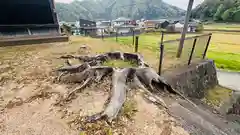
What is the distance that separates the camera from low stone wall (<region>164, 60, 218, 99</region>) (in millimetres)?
4791

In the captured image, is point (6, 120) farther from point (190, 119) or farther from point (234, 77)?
point (234, 77)

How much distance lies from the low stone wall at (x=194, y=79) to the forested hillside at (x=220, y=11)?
135 ft

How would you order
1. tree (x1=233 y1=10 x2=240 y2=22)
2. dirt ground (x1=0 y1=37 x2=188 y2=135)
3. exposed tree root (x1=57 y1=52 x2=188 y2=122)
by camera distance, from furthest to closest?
1. tree (x1=233 y1=10 x2=240 y2=22)
2. exposed tree root (x1=57 y1=52 x2=188 y2=122)
3. dirt ground (x1=0 y1=37 x2=188 y2=135)

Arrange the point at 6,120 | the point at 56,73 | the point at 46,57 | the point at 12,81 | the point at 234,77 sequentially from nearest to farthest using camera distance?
the point at 6,120 → the point at 12,81 → the point at 56,73 → the point at 46,57 → the point at 234,77

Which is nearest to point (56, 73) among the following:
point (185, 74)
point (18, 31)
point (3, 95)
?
point (3, 95)

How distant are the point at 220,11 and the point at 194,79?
47292mm

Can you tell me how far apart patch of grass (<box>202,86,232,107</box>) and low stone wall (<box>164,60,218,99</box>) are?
197mm

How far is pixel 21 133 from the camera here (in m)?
2.16

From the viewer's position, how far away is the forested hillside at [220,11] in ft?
126

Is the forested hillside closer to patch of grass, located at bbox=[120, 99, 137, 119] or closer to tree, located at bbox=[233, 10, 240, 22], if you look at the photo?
tree, located at bbox=[233, 10, 240, 22]

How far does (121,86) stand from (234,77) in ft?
27.6

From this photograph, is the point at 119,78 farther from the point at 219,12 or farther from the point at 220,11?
the point at 220,11

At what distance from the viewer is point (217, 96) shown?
5.94 metres

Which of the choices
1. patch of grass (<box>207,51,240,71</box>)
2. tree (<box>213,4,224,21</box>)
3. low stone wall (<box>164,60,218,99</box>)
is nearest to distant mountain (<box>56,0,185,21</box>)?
tree (<box>213,4,224,21</box>)
